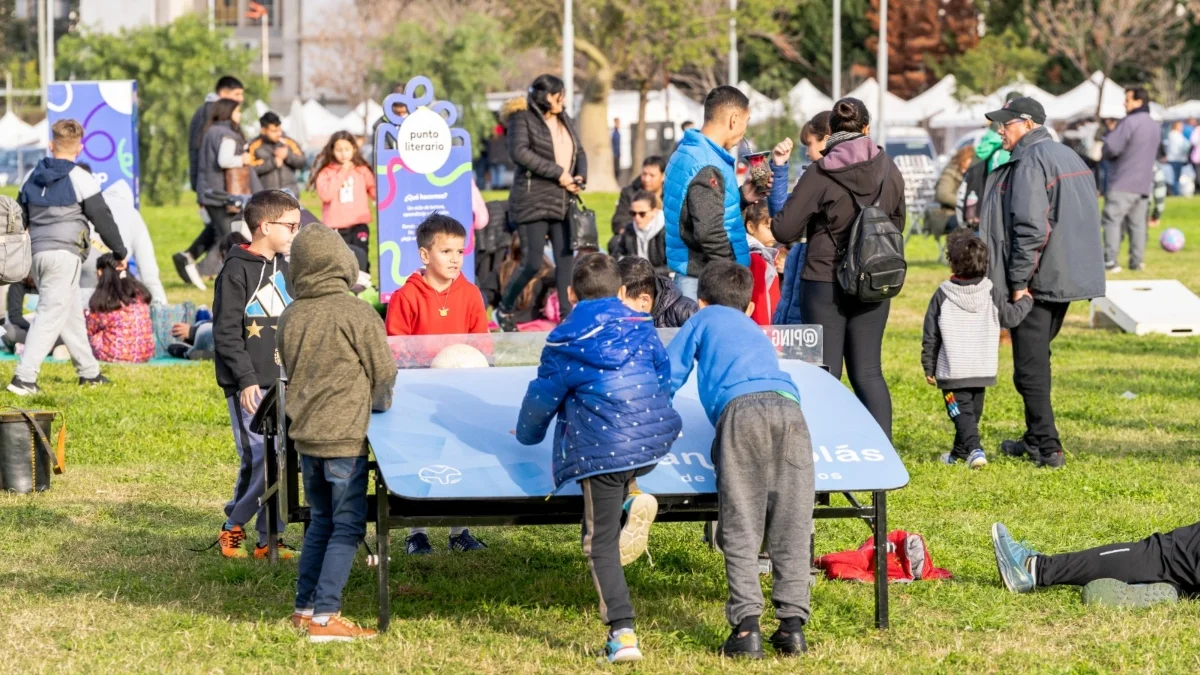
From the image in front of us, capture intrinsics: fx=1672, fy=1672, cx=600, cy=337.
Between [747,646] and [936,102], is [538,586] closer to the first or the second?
[747,646]

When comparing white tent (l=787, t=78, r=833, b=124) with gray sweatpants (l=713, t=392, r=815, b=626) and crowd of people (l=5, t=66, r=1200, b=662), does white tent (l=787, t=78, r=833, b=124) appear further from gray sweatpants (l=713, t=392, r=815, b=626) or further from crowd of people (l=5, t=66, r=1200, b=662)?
gray sweatpants (l=713, t=392, r=815, b=626)

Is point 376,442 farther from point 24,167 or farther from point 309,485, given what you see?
point 24,167

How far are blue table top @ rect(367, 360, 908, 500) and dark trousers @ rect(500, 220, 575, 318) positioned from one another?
771 centimetres

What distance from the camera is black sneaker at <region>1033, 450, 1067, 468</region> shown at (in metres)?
9.31

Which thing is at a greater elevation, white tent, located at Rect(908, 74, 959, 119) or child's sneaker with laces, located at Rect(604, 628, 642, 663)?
white tent, located at Rect(908, 74, 959, 119)

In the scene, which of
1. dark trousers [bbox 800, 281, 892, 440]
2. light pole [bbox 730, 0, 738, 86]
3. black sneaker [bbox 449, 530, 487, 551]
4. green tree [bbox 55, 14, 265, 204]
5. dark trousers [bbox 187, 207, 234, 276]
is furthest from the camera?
light pole [bbox 730, 0, 738, 86]

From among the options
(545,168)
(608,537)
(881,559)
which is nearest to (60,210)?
(545,168)

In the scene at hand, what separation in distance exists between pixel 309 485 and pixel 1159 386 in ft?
26.9

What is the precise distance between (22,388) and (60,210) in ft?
4.31

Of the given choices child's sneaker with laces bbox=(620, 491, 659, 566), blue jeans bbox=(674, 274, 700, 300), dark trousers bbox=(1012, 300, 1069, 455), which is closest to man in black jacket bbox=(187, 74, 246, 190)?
blue jeans bbox=(674, 274, 700, 300)

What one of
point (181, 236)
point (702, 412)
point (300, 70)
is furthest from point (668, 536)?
point (300, 70)

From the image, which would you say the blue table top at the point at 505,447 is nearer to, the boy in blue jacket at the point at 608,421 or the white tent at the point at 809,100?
the boy in blue jacket at the point at 608,421

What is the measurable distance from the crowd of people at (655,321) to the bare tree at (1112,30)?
4470 centimetres

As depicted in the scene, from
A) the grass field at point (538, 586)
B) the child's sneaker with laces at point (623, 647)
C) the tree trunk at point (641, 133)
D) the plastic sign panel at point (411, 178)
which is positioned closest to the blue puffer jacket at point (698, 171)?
the grass field at point (538, 586)
